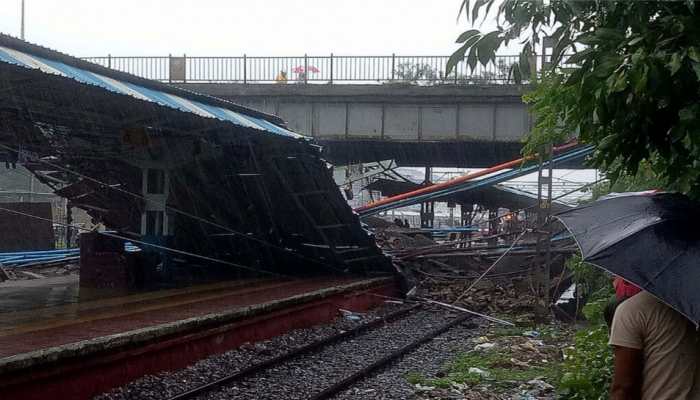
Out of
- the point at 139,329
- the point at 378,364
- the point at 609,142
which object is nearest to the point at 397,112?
the point at 378,364

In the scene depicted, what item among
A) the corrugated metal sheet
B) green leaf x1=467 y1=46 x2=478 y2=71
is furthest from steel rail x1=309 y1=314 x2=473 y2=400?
green leaf x1=467 y1=46 x2=478 y2=71

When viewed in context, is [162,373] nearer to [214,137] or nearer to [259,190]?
[214,137]

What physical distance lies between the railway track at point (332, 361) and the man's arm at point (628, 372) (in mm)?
5444

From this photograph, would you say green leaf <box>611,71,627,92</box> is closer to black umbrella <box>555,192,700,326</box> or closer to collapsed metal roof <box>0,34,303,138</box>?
black umbrella <box>555,192,700,326</box>

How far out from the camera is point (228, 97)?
26750mm

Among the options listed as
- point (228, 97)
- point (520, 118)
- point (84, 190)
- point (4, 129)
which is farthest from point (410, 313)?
point (228, 97)

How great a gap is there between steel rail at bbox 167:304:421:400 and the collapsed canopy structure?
9.04 feet

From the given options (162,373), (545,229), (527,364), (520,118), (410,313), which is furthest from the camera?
(520,118)

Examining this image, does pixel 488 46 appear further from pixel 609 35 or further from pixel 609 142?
pixel 609 142

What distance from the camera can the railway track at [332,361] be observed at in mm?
8812

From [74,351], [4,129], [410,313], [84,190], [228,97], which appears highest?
[228,97]

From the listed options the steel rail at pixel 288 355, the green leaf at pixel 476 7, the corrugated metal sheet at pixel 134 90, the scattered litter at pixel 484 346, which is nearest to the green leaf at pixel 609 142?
the green leaf at pixel 476 7

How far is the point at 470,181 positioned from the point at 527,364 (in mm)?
10874

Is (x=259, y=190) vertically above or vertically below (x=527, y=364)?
above
